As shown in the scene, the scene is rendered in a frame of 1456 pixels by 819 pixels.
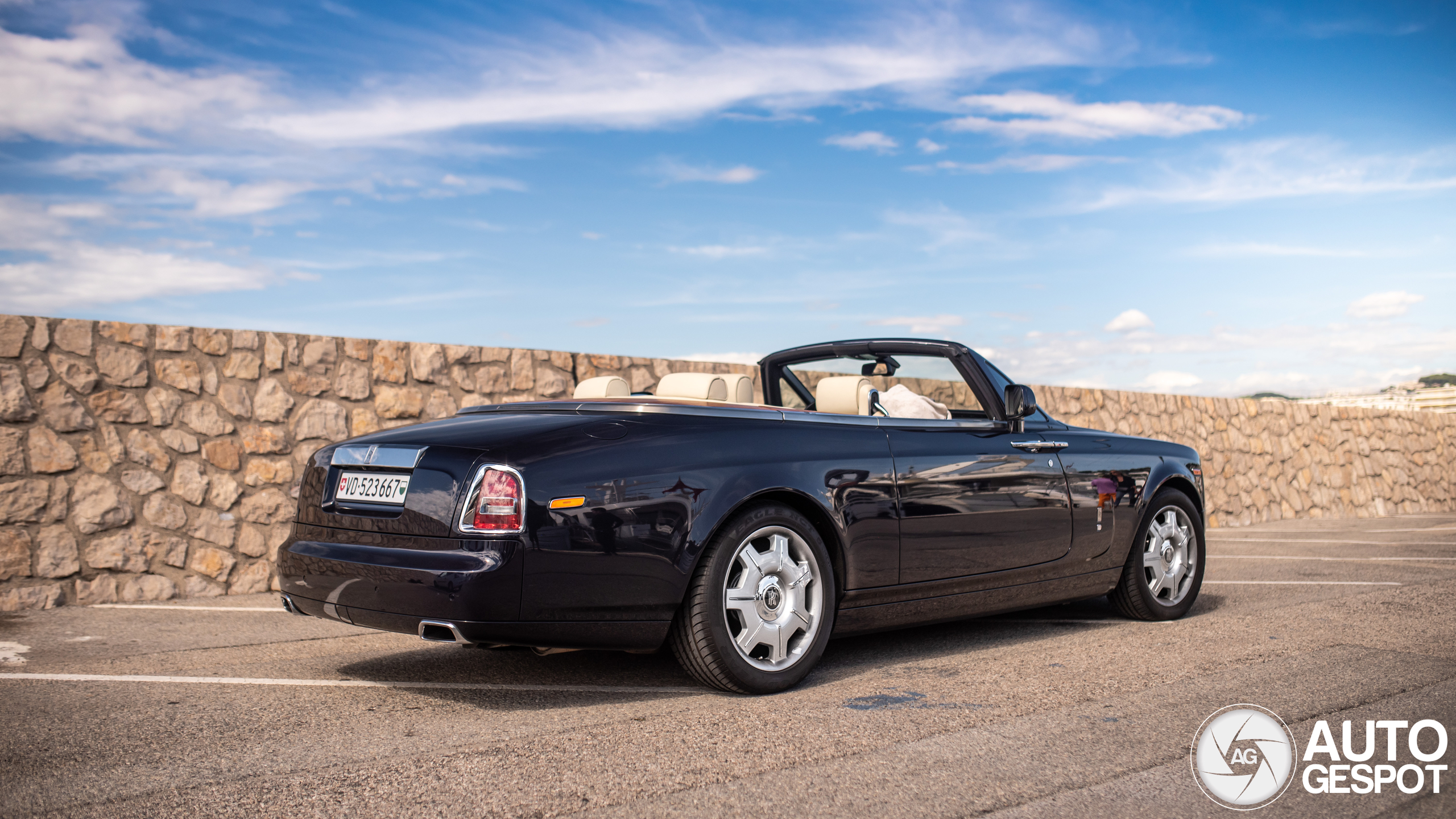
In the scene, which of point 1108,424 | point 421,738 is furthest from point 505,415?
point 1108,424

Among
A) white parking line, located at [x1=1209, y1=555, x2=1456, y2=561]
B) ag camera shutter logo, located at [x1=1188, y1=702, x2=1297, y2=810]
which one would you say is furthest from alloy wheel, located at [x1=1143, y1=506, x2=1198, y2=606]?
white parking line, located at [x1=1209, y1=555, x2=1456, y2=561]

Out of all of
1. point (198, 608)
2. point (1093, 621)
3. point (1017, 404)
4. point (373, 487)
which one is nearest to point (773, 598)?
point (373, 487)

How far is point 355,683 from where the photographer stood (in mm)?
4113

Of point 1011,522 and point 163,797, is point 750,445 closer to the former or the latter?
point 1011,522

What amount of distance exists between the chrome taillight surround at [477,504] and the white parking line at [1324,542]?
10.4 meters

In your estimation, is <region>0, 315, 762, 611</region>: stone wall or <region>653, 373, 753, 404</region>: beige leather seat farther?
<region>0, 315, 762, 611</region>: stone wall

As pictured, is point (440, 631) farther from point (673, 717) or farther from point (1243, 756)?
point (1243, 756)

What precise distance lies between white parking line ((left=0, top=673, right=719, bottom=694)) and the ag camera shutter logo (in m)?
1.67

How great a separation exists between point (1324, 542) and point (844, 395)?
900 cm

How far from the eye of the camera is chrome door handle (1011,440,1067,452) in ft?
16.2

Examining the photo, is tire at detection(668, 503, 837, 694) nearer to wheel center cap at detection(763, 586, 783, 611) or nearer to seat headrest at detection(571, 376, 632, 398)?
wheel center cap at detection(763, 586, 783, 611)

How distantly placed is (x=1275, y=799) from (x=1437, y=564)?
7.05 meters

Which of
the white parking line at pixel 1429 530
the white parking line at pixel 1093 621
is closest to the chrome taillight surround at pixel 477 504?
the white parking line at pixel 1093 621

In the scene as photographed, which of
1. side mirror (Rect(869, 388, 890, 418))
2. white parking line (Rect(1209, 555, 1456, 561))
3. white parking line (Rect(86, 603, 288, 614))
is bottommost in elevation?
white parking line (Rect(86, 603, 288, 614))
